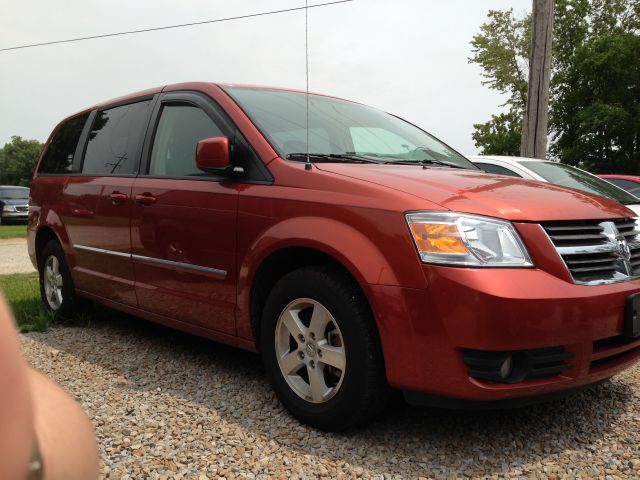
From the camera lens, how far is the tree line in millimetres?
28300

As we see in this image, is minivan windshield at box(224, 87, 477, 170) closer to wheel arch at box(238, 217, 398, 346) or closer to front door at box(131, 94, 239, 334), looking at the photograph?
front door at box(131, 94, 239, 334)

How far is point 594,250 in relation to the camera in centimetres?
267

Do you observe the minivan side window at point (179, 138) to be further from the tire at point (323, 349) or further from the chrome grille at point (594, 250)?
the chrome grille at point (594, 250)

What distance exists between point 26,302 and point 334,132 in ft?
13.2

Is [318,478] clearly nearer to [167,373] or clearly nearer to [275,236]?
[275,236]

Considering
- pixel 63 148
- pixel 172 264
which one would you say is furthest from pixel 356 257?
pixel 63 148

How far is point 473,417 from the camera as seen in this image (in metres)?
3.04

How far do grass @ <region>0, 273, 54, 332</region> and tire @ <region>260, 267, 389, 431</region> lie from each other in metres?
1.93

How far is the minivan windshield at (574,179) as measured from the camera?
20.3 feet

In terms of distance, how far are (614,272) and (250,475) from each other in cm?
185

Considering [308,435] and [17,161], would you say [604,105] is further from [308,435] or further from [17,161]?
[17,161]

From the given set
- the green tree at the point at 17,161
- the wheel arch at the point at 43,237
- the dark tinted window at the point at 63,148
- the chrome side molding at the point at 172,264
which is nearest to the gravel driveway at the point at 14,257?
the wheel arch at the point at 43,237

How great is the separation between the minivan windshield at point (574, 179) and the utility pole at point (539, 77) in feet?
5.17

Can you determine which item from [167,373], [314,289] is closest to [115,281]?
[167,373]
